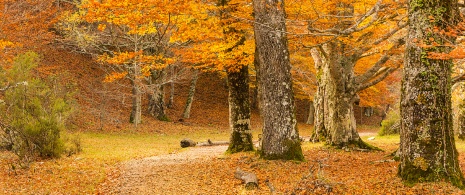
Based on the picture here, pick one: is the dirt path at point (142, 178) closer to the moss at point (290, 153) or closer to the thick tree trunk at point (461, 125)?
the moss at point (290, 153)

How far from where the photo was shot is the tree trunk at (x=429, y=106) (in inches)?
271

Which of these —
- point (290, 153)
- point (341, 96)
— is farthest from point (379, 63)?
point (290, 153)

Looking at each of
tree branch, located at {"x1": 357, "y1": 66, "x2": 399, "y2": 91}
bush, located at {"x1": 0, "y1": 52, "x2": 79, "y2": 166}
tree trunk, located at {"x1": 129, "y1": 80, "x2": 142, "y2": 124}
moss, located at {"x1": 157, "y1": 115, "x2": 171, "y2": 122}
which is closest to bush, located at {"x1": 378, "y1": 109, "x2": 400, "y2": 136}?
tree branch, located at {"x1": 357, "y1": 66, "x2": 399, "y2": 91}

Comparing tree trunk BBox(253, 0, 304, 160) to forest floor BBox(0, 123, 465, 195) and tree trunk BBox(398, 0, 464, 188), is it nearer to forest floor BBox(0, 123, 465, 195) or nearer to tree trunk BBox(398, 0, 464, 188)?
forest floor BBox(0, 123, 465, 195)

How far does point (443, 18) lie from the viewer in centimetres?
703

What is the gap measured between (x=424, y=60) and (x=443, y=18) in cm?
80

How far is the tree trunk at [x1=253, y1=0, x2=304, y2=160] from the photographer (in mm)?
9625

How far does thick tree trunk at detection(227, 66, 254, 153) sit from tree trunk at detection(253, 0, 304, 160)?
2538 millimetres

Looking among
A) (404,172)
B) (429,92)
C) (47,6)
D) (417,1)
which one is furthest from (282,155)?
(47,6)

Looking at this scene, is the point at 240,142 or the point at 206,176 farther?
the point at 240,142

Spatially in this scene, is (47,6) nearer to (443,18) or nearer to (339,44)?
(339,44)

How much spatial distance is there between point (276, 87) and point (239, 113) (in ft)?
9.49

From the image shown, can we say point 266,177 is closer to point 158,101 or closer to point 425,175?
point 425,175

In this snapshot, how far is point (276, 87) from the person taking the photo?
9609 mm
